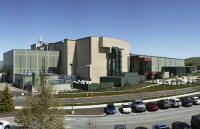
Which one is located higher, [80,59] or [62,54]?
[62,54]

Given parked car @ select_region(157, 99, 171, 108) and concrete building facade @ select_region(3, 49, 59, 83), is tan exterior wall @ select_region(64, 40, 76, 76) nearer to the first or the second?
concrete building facade @ select_region(3, 49, 59, 83)

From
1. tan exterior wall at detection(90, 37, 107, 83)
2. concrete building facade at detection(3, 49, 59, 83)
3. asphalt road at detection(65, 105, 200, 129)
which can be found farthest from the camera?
concrete building facade at detection(3, 49, 59, 83)

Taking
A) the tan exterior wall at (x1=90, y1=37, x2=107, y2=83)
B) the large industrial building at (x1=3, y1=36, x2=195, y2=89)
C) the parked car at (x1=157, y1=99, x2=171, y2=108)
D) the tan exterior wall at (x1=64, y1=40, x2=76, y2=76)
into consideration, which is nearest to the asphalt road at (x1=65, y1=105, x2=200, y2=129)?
the parked car at (x1=157, y1=99, x2=171, y2=108)

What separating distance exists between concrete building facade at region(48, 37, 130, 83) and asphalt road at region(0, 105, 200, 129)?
4173cm

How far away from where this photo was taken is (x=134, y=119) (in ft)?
92.2

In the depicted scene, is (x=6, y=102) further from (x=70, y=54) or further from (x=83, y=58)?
(x=70, y=54)

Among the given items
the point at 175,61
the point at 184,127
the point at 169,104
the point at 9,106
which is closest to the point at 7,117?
the point at 9,106

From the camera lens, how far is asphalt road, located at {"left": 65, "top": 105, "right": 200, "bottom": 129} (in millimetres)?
25406

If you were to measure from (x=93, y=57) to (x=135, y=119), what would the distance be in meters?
46.9

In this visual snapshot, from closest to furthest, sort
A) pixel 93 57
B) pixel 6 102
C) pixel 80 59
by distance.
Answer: pixel 6 102 → pixel 93 57 → pixel 80 59

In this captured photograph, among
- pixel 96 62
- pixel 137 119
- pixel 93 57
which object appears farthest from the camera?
pixel 96 62

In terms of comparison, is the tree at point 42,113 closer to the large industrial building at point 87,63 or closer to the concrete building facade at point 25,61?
the large industrial building at point 87,63

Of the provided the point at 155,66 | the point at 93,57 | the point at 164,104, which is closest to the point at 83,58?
the point at 93,57

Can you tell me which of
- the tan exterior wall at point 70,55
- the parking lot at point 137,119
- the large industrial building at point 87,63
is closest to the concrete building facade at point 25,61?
the large industrial building at point 87,63
